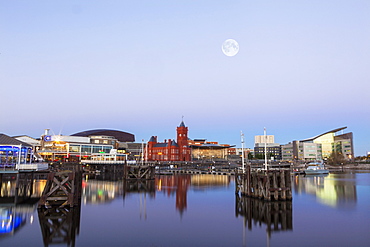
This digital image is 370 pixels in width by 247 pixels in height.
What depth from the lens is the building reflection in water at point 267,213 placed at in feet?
76.6

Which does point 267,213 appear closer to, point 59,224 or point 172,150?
point 59,224

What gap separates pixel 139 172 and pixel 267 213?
141 feet

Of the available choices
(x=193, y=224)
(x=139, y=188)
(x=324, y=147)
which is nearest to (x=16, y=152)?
(x=139, y=188)

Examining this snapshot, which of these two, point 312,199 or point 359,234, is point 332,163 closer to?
point 312,199

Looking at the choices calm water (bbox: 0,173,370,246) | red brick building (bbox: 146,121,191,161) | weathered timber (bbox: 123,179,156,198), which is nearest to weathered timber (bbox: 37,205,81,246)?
calm water (bbox: 0,173,370,246)

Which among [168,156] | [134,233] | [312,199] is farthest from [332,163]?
[134,233]

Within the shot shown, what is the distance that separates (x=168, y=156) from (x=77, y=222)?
350 feet

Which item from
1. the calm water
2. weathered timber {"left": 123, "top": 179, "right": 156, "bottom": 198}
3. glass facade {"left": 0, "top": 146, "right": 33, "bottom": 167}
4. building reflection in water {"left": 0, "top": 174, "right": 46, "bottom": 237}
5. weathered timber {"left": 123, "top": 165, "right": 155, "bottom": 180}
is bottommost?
the calm water

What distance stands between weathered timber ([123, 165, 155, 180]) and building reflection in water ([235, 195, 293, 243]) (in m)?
34.4

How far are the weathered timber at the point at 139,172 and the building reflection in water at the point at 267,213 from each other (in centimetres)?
3436

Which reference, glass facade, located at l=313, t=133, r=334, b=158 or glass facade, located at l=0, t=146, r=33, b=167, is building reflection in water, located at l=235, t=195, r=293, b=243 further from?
glass facade, located at l=313, t=133, r=334, b=158

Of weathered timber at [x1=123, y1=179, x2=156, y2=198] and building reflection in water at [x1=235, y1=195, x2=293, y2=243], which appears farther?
weathered timber at [x1=123, y1=179, x2=156, y2=198]

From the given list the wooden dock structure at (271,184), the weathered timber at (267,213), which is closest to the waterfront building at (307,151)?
the wooden dock structure at (271,184)

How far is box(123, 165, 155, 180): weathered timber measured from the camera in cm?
6495
